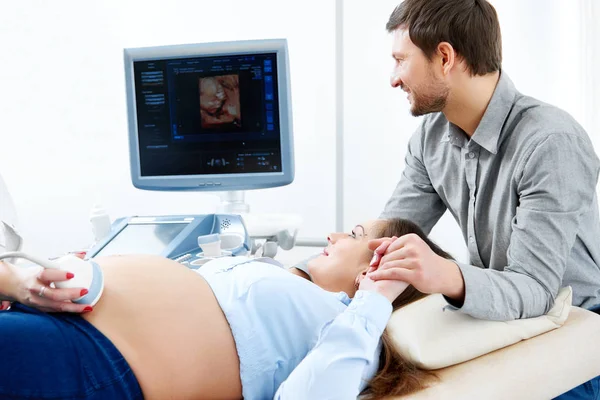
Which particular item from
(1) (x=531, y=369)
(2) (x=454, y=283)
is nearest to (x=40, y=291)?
(2) (x=454, y=283)

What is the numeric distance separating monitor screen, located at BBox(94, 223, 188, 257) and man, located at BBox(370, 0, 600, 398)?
2.17 feet

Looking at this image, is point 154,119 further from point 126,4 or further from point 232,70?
point 126,4

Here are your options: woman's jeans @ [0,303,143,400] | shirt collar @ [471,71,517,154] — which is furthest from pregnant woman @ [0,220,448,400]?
shirt collar @ [471,71,517,154]

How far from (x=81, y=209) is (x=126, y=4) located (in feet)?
3.34

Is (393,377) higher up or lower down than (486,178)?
lower down

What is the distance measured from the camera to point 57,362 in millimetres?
965

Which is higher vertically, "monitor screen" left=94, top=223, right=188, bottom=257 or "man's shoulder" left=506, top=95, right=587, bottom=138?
"man's shoulder" left=506, top=95, right=587, bottom=138

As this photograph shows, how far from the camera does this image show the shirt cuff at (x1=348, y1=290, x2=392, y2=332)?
3.64ft

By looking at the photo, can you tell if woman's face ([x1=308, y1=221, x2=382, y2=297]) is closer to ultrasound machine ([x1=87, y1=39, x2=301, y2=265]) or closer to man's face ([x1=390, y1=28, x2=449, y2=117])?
man's face ([x1=390, y1=28, x2=449, y2=117])

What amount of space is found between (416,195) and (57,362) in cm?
117

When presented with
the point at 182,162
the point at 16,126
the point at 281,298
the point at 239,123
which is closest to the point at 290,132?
the point at 239,123

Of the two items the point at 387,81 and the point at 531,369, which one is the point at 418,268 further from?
the point at 387,81

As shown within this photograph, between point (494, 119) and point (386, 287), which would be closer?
point (386, 287)

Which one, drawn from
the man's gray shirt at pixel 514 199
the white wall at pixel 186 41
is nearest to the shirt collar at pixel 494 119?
the man's gray shirt at pixel 514 199
